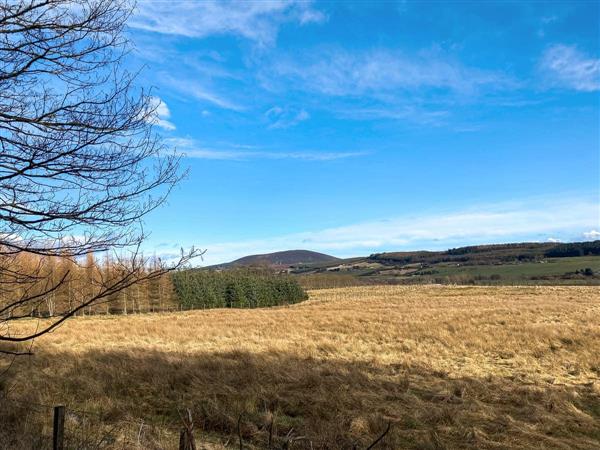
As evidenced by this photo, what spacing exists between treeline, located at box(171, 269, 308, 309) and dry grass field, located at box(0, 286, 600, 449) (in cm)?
4735

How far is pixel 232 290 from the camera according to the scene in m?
76.0

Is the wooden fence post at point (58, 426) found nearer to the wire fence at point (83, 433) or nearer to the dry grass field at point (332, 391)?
the wire fence at point (83, 433)

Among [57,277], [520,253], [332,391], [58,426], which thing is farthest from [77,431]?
[520,253]

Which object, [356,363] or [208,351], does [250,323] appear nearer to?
[208,351]

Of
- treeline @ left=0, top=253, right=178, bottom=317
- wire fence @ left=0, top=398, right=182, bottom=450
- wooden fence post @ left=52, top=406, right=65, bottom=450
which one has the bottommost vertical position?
wire fence @ left=0, top=398, right=182, bottom=450

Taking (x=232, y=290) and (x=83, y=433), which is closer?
(x=83, y=433)

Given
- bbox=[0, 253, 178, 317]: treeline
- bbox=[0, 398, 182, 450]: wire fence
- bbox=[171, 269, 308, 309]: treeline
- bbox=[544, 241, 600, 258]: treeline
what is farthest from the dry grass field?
bbox=[544, 241, 600, 258]: treeline

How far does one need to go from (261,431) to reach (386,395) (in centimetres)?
386

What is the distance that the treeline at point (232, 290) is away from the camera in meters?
67.1

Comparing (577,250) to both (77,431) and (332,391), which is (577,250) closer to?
(332,391)

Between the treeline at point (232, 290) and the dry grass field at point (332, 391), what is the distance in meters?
47.4

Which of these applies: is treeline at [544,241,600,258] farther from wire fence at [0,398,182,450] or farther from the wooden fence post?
the wooden fence post

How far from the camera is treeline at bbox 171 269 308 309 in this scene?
6712 cm

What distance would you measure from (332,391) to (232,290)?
223 feet
